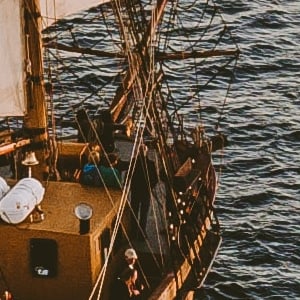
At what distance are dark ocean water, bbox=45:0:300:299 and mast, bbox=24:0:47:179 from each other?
7763 millimetres

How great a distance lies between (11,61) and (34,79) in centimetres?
83

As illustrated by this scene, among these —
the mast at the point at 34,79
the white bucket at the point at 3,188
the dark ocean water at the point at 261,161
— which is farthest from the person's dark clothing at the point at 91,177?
the dark ocean water at the point at 261,161

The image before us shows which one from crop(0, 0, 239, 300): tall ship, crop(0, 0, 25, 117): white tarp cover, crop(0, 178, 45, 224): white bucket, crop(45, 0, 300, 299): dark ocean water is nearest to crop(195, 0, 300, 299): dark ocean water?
crop(45, 0, 300, 299): dark ocean water

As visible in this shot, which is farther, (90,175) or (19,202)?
(90,175)

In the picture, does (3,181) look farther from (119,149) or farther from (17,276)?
(119,149)

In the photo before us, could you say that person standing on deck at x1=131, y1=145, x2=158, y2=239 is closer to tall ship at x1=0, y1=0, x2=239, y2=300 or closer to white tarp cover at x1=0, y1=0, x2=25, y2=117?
tall ship at x1=0, y1=0, x2=239, y2=300

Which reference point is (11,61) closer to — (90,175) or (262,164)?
(90,175)

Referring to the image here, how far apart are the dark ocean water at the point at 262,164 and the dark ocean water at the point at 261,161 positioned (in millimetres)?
26

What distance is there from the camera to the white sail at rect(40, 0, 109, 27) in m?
25.5

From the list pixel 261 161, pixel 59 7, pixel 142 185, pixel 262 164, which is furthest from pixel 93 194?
pixel 261 161

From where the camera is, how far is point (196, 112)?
39.8 metres

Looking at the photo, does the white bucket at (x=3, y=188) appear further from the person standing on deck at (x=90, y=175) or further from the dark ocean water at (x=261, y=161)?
the dark ocean water at (x=261, y=161)

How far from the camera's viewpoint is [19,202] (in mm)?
19953

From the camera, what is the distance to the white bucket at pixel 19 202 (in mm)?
19953
